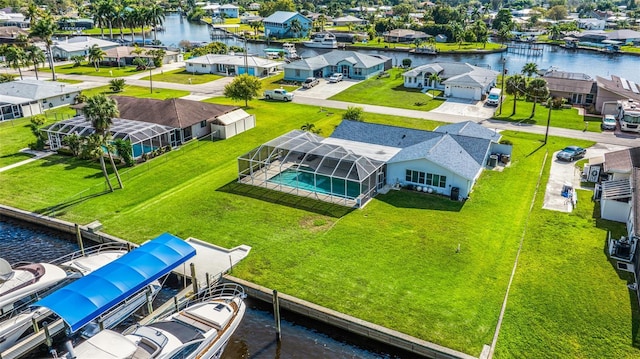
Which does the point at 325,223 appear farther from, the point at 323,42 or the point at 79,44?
the point at 323,42

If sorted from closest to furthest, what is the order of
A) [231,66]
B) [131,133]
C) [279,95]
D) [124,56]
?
[131,133]
[279,95]
[231,66]
[124,56]

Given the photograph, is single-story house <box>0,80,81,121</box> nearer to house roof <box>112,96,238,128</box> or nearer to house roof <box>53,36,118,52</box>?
house roof <box>112,96,238,128</box>

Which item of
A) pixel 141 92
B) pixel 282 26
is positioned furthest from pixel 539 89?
pixel 282 26

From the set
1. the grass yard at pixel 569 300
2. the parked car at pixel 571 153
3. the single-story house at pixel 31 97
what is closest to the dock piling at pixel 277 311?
the grass yard at pixel 569 300

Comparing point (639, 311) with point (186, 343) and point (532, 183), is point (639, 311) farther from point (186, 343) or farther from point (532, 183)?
point (186, 343)

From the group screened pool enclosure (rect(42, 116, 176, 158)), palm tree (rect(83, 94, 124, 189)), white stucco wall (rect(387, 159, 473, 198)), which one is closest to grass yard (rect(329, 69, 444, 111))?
white stucco wall (rect(387, 159, 473, 198))

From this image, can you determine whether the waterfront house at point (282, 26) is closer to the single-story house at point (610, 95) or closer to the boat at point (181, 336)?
the single-story house at point (610, 95)
